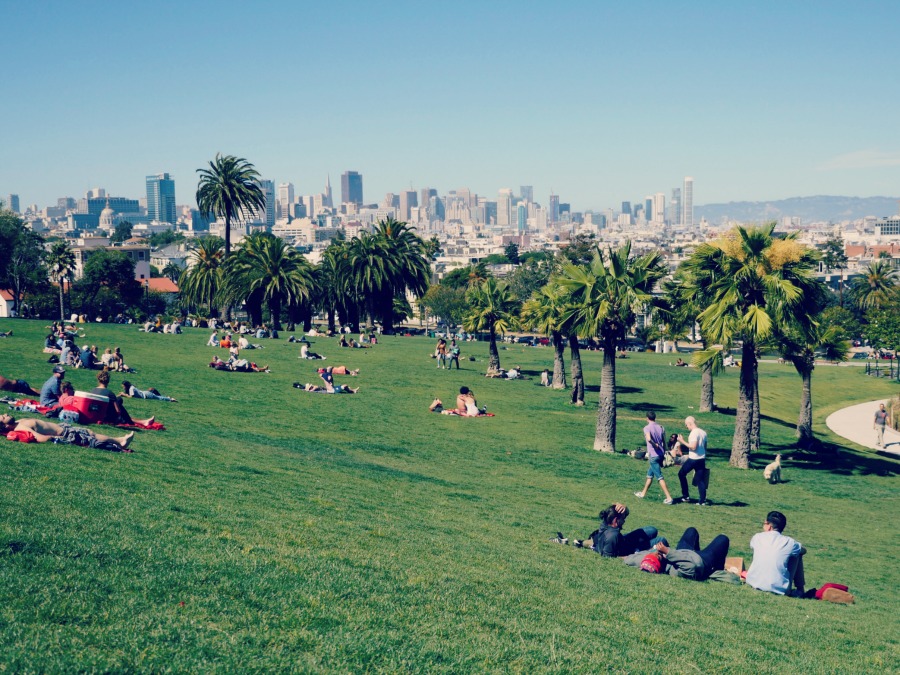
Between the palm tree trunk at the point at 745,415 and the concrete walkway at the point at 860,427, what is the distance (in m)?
9.91

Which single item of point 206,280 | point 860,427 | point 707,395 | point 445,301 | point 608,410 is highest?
point 206,280

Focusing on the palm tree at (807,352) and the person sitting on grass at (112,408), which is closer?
the person sitting on grass at (112,408)

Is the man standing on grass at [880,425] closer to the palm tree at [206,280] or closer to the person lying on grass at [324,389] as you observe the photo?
the person lying on grass at [324,389]

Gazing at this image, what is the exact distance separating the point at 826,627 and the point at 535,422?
18.3 metres

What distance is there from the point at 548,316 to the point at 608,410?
33.7ft

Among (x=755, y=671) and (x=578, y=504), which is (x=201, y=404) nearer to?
(x=578, y=504)

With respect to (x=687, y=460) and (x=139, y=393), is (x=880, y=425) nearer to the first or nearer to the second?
(x=687, y=460)

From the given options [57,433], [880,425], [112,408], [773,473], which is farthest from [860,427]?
[57,433]

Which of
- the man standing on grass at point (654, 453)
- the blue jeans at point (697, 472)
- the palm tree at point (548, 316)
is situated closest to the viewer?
the man standing on grass at point (654, 453)

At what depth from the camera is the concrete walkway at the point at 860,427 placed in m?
33.1

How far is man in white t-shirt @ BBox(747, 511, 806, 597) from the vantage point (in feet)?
38.6

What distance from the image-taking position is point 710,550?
1241 cm

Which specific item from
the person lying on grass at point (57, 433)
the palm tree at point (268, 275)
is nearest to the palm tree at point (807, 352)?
the person lying on grass at point (57, 433)

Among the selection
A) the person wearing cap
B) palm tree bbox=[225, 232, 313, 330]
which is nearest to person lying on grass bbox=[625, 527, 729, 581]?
the person wearing cap
